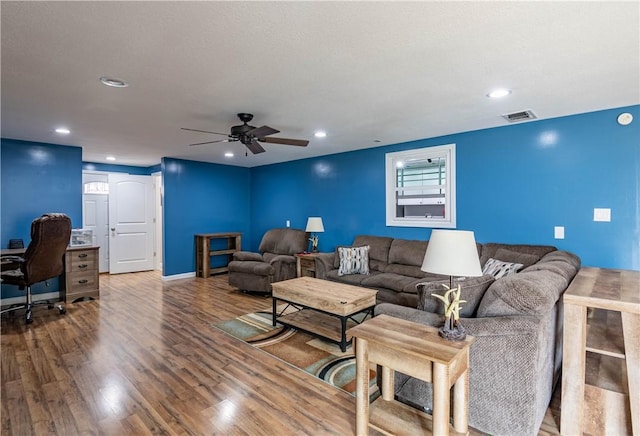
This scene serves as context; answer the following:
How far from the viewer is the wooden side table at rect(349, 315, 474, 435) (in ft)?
5.23

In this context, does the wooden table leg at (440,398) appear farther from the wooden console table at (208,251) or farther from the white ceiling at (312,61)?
the wooden console table at (208,251)

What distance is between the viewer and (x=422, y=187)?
15.6 feet

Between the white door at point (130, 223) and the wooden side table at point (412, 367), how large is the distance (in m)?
6.70

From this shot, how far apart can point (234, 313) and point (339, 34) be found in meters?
3.55

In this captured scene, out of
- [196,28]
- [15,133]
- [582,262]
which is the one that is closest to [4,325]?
[15,133]

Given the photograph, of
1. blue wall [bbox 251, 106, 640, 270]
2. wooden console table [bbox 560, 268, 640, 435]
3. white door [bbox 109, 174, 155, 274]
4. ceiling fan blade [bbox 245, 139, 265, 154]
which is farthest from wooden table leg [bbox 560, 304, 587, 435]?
white door [bbox 109, 174, 155, 274]

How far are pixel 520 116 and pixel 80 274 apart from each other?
20.2 feet

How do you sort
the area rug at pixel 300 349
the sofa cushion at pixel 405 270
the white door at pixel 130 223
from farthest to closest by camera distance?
the white door at pixel 130 223, the sofa cushion at pixel 405 270, the area rug at pixel 300 349

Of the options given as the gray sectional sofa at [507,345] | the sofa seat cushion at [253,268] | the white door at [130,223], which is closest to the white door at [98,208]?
the white door at [130,223]

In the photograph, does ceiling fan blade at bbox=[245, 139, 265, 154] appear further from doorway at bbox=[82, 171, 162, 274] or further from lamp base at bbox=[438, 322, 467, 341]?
doorway at bbox=[82, 171, 162, 274]

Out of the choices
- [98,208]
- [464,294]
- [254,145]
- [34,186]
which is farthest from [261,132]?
[98,208]

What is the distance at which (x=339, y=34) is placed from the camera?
186cm

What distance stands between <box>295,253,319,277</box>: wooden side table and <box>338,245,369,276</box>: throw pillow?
57 cm

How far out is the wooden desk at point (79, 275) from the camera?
4.70 m
